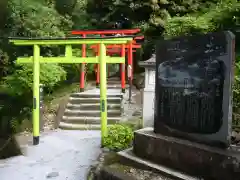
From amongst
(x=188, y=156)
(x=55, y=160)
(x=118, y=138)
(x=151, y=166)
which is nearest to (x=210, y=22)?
(x=118, y=138)

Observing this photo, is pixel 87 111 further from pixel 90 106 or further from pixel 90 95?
pixel 90 95

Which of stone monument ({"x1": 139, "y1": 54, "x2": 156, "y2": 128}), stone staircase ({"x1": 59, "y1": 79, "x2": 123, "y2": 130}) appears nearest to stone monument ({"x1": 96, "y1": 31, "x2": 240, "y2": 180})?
stone monument ({"x1": 139, "y1": 54, "x2": 156, "y2": 128})

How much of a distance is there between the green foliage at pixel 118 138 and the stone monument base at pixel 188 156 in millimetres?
826

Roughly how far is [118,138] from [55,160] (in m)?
1.45

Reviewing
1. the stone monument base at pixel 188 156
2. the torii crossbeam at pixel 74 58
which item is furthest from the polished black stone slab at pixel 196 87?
the torii crossbeam at pixel 74 58

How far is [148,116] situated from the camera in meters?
6.42

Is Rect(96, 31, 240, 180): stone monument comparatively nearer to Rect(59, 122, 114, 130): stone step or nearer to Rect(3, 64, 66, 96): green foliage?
Rect(59, 122, 114, 130): stone step

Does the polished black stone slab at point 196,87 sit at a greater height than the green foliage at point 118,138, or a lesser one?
greater

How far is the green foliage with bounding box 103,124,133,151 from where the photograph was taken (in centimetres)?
496

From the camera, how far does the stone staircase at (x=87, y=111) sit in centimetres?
772

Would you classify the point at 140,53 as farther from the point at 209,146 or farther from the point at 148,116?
the point at 209,146

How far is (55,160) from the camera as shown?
4.94 metres

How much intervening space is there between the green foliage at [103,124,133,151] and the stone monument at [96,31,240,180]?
842 millimetres

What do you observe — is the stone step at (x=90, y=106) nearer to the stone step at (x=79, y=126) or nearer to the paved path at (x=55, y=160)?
the stone step at (x=79, y=126)
